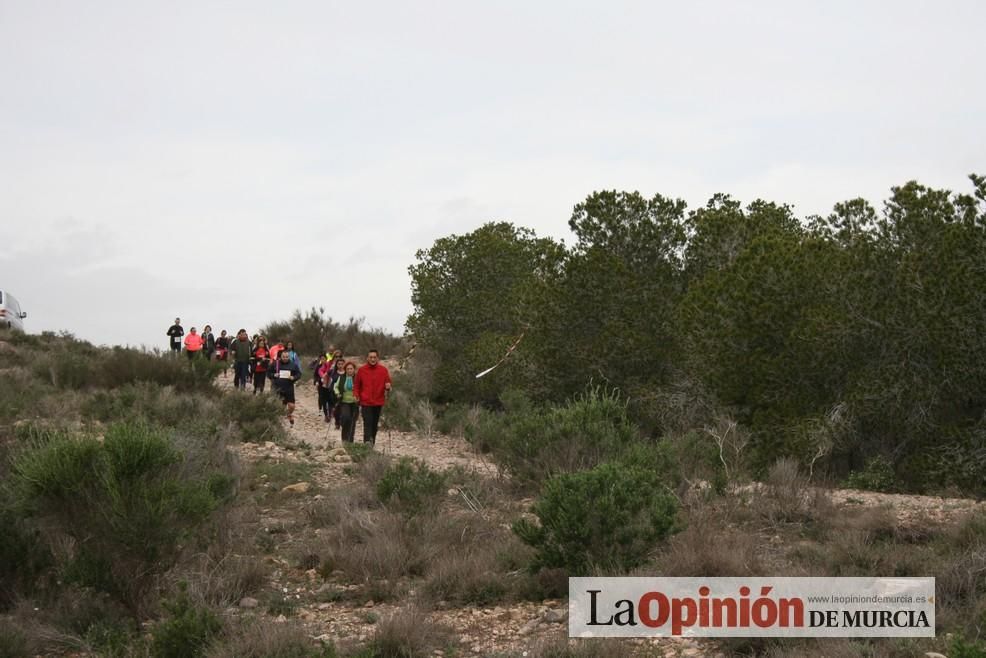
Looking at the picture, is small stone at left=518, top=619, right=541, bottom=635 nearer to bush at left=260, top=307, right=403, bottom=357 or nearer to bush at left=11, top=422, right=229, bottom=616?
bush at left=11, top=422, right=229, bottom=616

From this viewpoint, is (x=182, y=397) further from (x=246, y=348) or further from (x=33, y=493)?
(x=33, y=493)

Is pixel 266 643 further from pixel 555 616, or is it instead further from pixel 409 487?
pixel 409 487

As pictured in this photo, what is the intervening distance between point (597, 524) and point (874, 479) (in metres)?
7.78

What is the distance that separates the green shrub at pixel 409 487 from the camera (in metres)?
11.1

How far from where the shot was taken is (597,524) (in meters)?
8.59

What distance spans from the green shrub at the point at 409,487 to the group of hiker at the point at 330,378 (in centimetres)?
416

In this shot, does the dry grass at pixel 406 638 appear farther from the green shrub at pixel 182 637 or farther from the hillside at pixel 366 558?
the green shrub at pixel 182 637

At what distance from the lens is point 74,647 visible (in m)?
7.78

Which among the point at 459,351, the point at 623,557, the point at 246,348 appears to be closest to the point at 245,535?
the point at 623,557

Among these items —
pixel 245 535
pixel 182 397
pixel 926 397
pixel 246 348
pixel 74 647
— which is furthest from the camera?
pixel 246 348

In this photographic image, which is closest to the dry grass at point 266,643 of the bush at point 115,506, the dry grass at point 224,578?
the dry grass at point 224,578

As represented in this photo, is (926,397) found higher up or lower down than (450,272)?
lower down

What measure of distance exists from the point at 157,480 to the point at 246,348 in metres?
16.2

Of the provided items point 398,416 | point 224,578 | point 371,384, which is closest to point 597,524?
point 224,578
